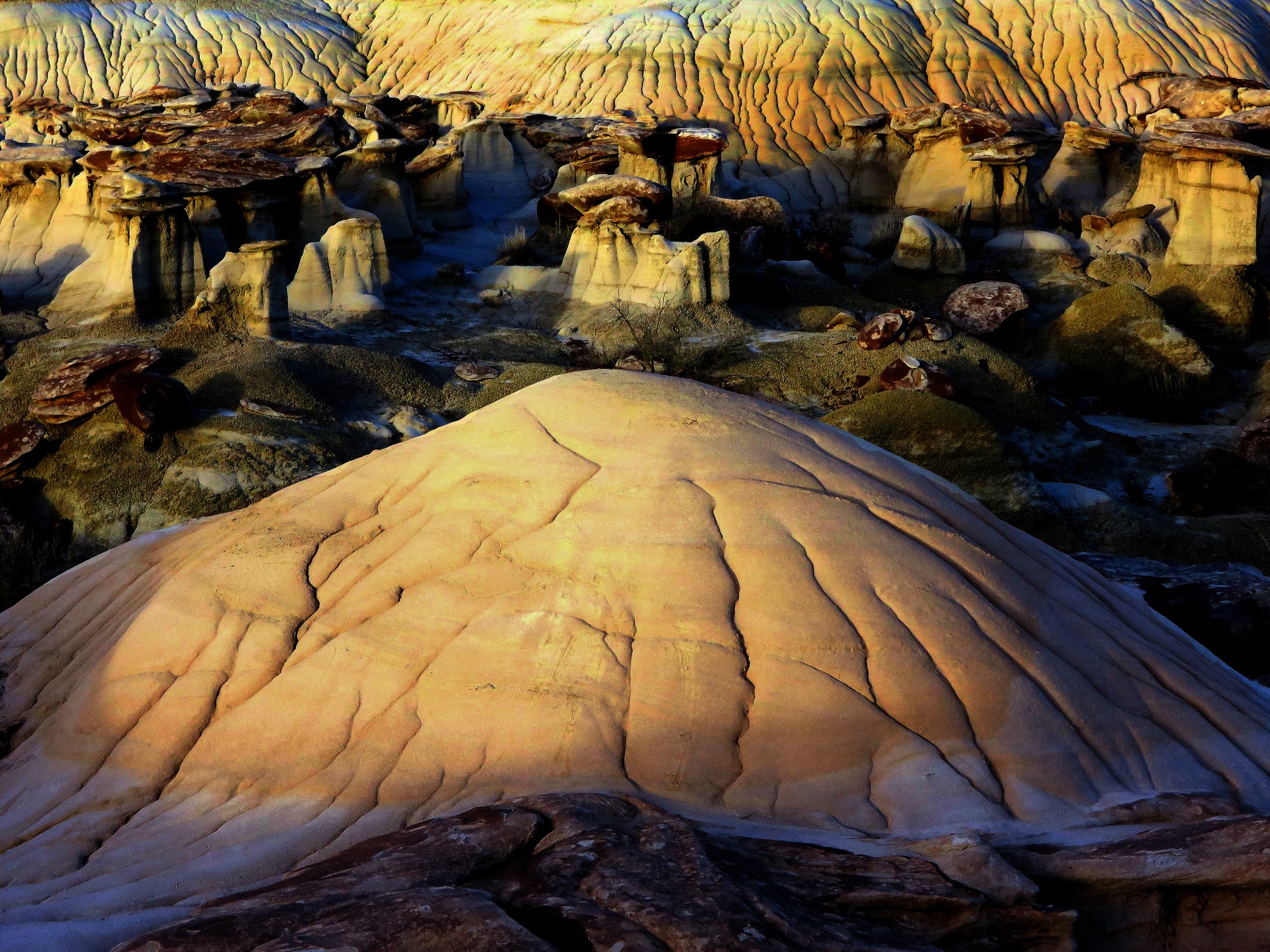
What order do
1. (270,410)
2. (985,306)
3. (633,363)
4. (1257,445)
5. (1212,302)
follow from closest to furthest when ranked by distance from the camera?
(270,410), (1257,445), (633,363), (985,306), (1212,302)

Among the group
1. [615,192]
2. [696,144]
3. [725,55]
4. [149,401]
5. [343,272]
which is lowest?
[149,401]

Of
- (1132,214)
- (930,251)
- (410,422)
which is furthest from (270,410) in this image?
(1132,214)

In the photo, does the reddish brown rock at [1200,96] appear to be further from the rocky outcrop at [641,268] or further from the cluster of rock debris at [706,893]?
the cluster of rock debris at [706,893]

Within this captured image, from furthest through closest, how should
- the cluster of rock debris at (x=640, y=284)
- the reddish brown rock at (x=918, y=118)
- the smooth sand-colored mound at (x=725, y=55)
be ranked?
1. the smooth sand-colored mound at (x=725, y=55)
2. the reddish brown rock at (x=918, y=118)
3. the cluster of rock debris at (x=640, y=284)

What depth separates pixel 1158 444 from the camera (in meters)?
10.2

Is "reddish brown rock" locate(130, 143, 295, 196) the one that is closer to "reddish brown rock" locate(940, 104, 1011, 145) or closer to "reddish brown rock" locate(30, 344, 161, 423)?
"reddish brown rock" locate(30, 344, 161, 423)

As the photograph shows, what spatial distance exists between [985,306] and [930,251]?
1.68 m

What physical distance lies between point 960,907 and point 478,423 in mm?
2272

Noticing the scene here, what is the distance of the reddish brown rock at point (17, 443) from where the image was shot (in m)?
7.77

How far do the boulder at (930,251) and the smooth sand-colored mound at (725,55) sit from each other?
4.73 metres

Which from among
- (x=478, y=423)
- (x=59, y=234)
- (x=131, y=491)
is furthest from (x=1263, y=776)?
(x=59, y=234)

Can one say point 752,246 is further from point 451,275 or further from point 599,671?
point 599,671

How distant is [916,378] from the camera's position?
9.66 meters

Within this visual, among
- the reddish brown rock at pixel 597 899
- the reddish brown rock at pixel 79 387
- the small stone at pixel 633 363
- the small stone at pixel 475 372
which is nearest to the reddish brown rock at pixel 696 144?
the small stone at pixel 633 363
